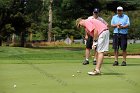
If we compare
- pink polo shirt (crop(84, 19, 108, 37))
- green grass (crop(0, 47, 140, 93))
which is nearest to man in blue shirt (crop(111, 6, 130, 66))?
green grass (crop(0, 47, 140, 93))

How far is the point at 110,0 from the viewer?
56.9 m

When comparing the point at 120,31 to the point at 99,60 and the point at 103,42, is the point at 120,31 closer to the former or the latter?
the point at 103,42

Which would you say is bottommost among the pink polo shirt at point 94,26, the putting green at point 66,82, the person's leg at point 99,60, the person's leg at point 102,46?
the putting green at point 66,82

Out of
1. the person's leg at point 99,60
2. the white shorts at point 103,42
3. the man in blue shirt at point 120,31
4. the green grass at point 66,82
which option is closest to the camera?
the green grass at point 66,82

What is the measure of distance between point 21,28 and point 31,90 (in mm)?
43289

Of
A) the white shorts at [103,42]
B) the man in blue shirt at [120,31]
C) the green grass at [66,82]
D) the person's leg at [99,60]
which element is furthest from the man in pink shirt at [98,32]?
the man in blue shirt at [120,31]

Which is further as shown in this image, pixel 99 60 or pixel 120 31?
pixel 120 31

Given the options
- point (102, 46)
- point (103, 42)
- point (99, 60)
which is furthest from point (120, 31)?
point (99, 60)

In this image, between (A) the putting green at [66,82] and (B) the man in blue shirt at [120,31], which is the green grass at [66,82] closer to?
(A) the putting green at [66,82]

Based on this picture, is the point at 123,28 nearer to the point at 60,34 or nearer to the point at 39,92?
the point at 39,92

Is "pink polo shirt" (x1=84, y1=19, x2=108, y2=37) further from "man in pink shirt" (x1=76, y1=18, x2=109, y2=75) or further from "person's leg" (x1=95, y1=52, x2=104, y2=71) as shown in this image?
"person's leg" (x1=95, y1=52, x2=104, y2=71)

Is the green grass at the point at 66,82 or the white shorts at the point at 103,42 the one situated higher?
the white shorts at the point at 103,42

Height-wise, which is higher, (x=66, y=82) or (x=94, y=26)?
(x=94, y=26)

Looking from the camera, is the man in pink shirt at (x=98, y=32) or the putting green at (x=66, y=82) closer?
the putting green at (x=66, y=82)
